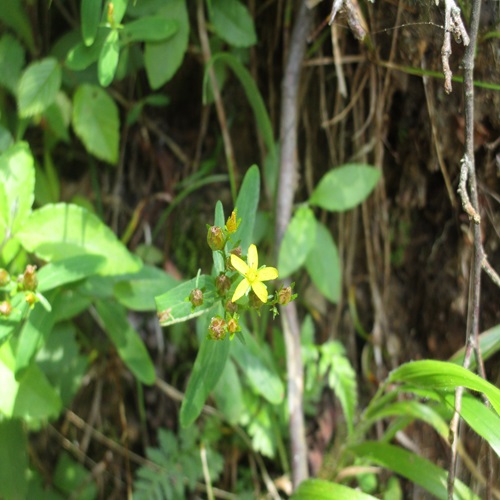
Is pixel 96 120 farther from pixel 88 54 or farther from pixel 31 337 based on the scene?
pixel 31 337

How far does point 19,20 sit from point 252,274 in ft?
3.58

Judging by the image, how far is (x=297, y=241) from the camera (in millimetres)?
1393

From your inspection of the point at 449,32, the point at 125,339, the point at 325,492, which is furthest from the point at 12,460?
the point at 449,32

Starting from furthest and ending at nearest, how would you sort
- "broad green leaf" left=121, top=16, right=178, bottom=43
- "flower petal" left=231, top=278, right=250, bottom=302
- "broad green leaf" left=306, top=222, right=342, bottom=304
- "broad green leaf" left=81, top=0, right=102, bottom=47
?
"broad green leaf" left=306, top=222, right=342, bottom=304
"broad green leaf" left=121, top=16, right=178, bottom=43
"broad green leaf" left=81, top=0, right=102, bottom=47
"flower petal" left=231, top=278, right=250, bottom=302

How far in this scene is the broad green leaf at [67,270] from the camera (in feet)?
3.63

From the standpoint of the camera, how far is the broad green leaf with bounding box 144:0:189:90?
133cm

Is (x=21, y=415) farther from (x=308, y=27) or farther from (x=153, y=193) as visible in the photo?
(x=308, y=27)

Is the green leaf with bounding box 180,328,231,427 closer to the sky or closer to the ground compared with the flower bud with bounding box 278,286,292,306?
closer to the ground

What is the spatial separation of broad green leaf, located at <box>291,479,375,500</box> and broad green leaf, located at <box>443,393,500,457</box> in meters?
0.25

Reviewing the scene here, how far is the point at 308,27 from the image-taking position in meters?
1.41

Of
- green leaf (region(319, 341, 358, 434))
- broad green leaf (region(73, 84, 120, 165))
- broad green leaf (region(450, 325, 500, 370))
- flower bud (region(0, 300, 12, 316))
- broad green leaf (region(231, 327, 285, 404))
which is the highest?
broad green leaf (region(73, 84, 120, 165))

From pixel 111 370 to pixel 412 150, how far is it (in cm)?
118

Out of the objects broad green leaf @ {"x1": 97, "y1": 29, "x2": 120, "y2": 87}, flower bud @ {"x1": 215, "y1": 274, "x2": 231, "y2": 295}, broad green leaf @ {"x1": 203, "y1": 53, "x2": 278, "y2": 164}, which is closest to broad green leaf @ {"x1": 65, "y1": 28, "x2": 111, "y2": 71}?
broad green leaf @ {"x1": 97, "y1": 29, "x2": 120, "y2": 87}

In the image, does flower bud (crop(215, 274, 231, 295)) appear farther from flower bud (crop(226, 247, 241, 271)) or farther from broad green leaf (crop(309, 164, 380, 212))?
broad green leaf (crop(309, 164, 380, 212))
